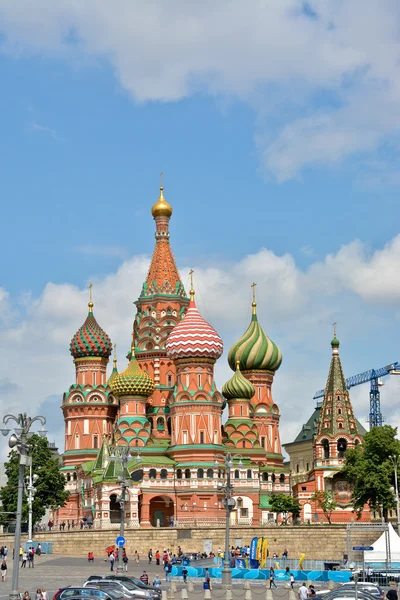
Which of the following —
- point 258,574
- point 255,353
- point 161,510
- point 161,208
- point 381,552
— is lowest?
point 258,574

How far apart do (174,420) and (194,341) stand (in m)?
6.48

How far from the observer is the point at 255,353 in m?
94.2

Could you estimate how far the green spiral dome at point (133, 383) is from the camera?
274ft

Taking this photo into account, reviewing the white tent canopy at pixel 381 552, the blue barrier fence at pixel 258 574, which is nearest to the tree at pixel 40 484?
the blue barrier fence at pixel 258 574

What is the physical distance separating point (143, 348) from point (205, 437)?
12845mm

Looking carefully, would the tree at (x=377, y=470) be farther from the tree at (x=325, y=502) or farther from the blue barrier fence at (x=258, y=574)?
the blue barrier fence at (x=258, y=574)

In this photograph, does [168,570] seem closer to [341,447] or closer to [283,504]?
[283,504]

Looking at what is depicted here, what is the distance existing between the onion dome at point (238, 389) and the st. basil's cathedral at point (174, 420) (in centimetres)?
9

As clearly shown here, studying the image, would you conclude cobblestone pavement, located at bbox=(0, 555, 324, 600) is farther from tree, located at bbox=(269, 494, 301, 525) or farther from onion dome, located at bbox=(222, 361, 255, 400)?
onion dome, located at bbox=(222, 361, 255, 400)

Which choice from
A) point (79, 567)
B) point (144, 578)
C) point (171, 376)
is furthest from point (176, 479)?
point (144, 578)

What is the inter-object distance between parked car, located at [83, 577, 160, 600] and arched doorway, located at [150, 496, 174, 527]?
42466 mm

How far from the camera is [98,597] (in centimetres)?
3231

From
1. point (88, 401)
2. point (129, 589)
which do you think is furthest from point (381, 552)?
point (88, 401)

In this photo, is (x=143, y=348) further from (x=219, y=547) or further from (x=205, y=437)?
(x=219, y=547)
